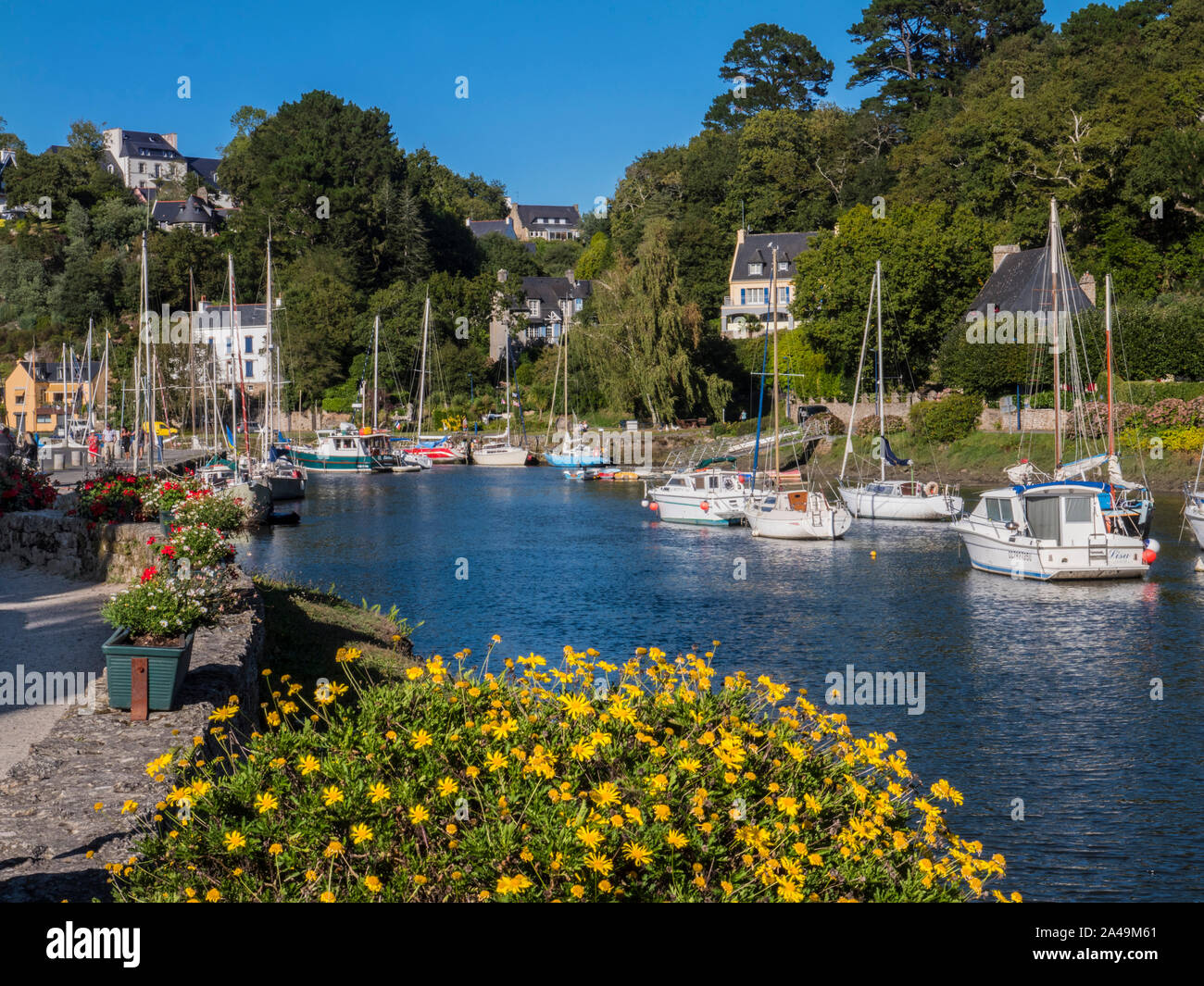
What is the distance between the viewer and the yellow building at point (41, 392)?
104062 mm

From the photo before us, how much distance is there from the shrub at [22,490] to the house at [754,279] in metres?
75.7

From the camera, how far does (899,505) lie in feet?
164

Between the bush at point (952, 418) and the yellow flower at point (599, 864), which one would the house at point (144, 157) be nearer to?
the bush at point (952, 418)

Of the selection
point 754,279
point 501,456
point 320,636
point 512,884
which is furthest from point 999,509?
point 754,279

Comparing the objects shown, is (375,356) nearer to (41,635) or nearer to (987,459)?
(987,459)

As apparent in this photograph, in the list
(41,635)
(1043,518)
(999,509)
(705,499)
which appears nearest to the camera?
(41,635)

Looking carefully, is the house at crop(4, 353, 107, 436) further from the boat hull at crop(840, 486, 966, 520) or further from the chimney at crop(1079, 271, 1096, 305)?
the chimney at crop(1079, 271, 1096, 305)

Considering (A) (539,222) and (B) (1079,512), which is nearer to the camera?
(B) (1079,512)

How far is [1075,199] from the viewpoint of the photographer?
2795 inches

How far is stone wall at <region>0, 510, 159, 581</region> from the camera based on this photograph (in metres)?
18.9

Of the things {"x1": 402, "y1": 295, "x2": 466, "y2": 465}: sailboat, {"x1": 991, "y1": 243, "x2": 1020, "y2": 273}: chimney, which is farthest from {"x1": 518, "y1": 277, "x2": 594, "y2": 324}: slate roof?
{"x1": 991, "y1": 243, "x2": 1020, "y2": 273}: chimney

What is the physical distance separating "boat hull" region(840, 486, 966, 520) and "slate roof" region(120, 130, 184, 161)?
149350mm

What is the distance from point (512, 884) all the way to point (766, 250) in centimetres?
9461

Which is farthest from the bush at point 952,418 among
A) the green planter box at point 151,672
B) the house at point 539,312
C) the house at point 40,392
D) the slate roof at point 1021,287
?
the house at point 40,392
